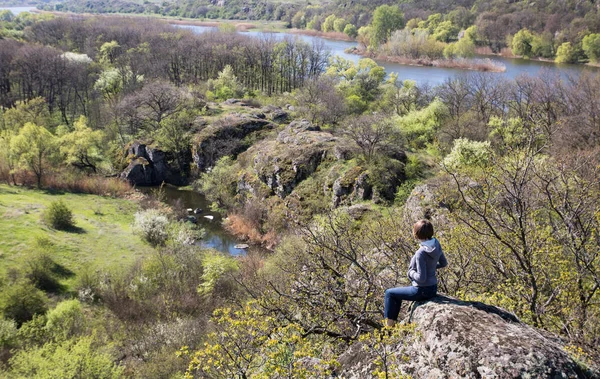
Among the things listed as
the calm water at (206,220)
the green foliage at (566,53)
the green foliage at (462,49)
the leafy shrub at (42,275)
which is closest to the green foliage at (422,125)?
the calm water at (206,220)

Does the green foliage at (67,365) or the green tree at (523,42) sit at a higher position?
the green tree at (523,42)

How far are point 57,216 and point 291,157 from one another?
65.6 ft

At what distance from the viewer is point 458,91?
4744cm

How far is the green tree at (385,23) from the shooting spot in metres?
111

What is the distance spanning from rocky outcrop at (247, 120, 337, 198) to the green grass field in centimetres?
1237

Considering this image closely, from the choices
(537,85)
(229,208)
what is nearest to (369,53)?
(537,85)

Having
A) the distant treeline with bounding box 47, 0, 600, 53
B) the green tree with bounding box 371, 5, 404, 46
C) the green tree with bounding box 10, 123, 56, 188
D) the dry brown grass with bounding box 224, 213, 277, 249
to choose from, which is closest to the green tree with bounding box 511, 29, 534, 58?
the distant treeline with bounding box 47, 0, 600, 53

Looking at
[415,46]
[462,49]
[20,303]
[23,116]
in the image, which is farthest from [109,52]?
[462,49]

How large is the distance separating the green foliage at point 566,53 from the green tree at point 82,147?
80.6m

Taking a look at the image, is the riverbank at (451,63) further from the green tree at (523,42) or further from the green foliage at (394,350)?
the green foliage at (394,350)

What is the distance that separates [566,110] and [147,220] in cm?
3779

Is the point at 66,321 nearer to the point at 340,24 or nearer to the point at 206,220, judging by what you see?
the point at 206,220

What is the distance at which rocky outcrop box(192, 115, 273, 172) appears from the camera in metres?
45.3

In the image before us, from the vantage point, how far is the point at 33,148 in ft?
131
